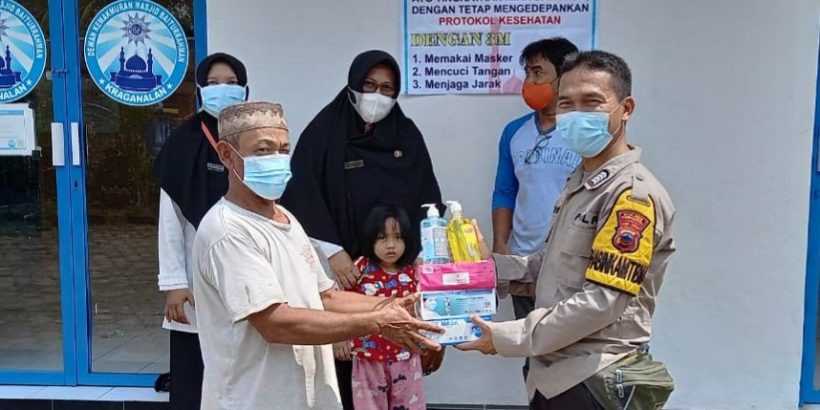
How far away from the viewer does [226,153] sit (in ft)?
6.04

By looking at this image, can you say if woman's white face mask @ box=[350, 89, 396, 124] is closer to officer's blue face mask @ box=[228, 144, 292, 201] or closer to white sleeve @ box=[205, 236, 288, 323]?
officer's blue face mask @ box=[228, 144, 292, 201]

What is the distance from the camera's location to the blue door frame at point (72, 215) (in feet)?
Result: 12.3

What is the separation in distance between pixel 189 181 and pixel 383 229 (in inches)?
35.6

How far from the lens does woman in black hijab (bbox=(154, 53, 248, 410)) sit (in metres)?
2.84

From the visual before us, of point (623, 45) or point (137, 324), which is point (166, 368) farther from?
point (623, 45)

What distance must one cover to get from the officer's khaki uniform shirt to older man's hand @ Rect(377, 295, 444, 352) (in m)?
0.21

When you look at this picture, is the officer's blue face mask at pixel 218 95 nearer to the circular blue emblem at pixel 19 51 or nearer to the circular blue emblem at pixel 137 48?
the circular blue emblem at pixel 137 48

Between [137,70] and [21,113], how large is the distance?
79cm

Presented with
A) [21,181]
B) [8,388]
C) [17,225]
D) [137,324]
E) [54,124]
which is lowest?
[8,388]

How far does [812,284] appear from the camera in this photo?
3533 millimetres

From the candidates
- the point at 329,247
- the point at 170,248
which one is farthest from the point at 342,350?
the point at 170,248

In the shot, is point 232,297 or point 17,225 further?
point 17,225

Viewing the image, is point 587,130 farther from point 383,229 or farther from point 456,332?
point 383,229

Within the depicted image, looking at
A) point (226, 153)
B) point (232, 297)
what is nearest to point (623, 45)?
point (226, 153)
